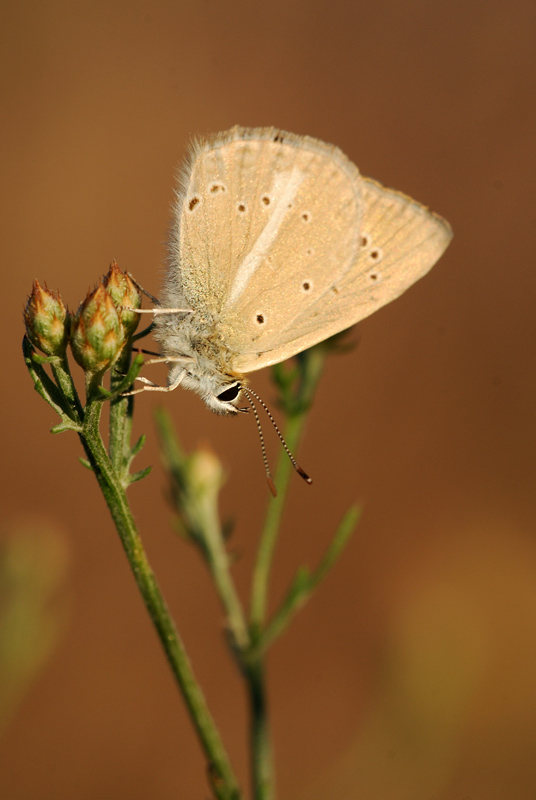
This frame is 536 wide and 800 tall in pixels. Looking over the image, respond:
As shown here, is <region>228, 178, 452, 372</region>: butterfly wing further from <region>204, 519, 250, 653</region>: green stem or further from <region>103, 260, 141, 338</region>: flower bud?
<region>204, 519, 250, 653</region>: green stem

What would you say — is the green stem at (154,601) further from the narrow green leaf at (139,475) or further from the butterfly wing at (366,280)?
the butterfly wing at (366,280)

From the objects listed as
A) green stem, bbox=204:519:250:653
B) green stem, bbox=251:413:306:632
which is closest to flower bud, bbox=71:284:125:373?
green stem, bbox=251:413:306:632

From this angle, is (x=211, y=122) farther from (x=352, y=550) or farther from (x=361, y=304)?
(x=361, y=304)

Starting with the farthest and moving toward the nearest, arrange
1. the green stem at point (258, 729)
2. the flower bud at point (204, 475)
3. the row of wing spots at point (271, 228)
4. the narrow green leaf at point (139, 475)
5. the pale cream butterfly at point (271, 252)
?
the flower bud at point (204, 475) → the row of wing spots at point (271, 228) → the pale cream butterfly at point (271, 252) → the green stem at point (258, 729) → the narrow green leaf at point (139, 475)

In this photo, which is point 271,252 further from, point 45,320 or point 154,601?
point 154,601

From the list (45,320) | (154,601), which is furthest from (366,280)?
(154,601)

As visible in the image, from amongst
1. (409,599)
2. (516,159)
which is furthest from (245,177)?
(516,159)

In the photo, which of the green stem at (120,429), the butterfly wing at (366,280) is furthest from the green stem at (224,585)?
the green stem at (120,429)
